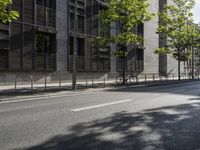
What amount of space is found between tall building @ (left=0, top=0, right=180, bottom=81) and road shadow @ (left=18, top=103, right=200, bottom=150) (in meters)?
16.1

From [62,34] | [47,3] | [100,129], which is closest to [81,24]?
[62,34]

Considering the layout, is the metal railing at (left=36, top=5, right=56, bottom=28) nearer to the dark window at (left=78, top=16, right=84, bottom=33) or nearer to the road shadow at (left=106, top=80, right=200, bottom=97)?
the dark window at (left=78, top=16, right=84, bottom=33)

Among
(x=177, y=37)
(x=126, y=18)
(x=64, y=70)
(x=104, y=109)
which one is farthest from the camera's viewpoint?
(x=177, y=37)

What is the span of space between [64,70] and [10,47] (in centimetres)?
636

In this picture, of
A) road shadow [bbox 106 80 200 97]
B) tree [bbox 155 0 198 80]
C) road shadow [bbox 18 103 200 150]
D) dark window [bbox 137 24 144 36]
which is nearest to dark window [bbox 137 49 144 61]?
dark window [bbox 137 24 144 36]

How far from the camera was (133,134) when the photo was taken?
685cm

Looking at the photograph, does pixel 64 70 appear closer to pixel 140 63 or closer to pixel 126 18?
pixel 126 18

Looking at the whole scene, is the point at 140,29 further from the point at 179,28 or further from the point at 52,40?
the point at 52,40

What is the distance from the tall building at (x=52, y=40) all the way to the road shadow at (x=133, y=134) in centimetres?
1614

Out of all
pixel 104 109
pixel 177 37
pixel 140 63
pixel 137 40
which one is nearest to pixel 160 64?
pixel 140 63

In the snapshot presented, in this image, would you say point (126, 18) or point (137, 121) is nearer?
point (137, 121)

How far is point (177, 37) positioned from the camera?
3684cm

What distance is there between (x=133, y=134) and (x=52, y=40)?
848 inches

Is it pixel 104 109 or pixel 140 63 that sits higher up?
pixel 140 63
